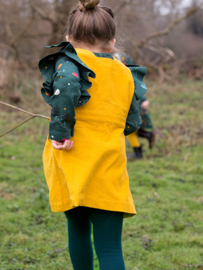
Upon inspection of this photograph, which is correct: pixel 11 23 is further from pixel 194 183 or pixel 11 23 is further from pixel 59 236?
pixel 59 236

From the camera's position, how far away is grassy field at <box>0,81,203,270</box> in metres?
2.36

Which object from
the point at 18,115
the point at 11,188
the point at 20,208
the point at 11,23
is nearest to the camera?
the point at 20,208

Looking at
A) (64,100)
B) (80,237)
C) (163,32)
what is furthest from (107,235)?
(163,32)

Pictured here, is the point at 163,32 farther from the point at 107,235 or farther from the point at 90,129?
the point at 107,235

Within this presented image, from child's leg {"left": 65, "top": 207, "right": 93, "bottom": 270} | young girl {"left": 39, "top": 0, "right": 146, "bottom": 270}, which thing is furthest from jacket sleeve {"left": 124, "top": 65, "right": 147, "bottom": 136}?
child's leg {"left": 65, "top": 207, "right": 93, "bottom": 270}

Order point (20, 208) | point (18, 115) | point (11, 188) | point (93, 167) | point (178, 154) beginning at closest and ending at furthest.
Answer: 1. point (93, 167)
2. point (20, 208)
3. point (11, 188)
4. point (178, 154)
5. point (18, 115)

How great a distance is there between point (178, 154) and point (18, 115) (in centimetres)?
415

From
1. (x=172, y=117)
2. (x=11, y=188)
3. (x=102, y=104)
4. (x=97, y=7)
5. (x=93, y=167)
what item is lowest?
(x=11, y=188)

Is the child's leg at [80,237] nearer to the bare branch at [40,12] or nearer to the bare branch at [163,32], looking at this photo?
the bare branch at [40,12]

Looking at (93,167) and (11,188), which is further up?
(93,167)

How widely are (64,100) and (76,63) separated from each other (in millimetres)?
210

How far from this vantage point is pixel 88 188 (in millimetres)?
1398

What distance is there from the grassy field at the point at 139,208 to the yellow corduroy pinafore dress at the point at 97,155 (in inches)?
41.3

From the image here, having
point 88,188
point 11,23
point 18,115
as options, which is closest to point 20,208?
point 88,188
